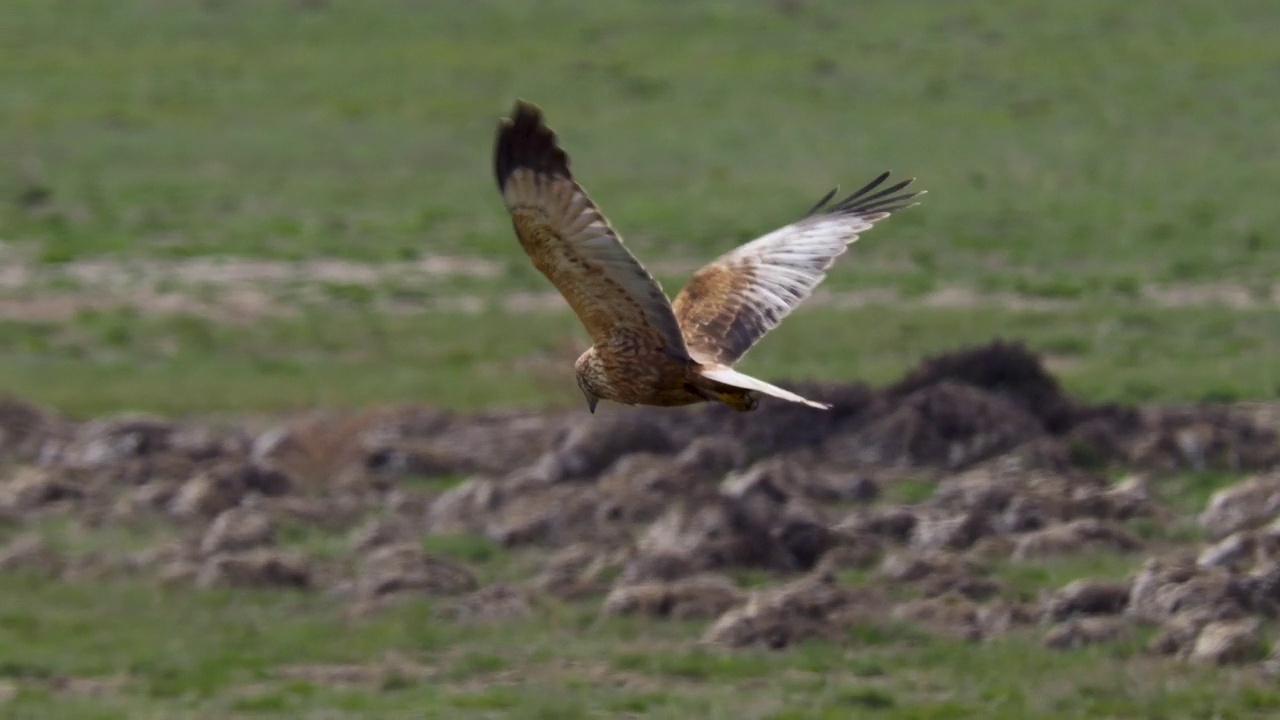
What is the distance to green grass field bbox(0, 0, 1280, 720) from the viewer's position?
35.2 feet

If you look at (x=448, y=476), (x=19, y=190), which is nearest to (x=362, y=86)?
(x=19, y=190)

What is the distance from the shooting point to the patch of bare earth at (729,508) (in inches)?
448

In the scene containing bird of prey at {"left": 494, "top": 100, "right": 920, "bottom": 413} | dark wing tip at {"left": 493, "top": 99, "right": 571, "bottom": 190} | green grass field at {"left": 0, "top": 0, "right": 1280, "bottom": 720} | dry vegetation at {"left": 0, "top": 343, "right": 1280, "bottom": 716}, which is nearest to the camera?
dark wing tip at {"left": 493, "top": 99, "right": 571, "bottom": 190}

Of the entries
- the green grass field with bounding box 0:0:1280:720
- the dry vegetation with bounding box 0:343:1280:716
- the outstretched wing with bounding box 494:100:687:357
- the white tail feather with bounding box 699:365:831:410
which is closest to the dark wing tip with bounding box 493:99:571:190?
the outstretched wing with bounding box 494:100:687:357

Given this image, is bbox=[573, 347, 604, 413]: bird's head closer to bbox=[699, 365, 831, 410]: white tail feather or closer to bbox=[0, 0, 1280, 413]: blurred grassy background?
bbox=[699, 365, 831, 410]: white tail feather

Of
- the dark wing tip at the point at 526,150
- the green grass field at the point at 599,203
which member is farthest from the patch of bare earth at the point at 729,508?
the dark wing tip at the point at 526,150

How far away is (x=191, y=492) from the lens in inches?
543

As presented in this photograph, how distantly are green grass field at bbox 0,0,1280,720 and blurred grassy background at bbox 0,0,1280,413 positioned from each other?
7 cm

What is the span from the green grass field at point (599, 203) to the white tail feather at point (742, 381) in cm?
313

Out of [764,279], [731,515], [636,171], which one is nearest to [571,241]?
[764,279]

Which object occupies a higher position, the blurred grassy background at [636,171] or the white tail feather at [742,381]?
the blurred grassy background at [636,171]

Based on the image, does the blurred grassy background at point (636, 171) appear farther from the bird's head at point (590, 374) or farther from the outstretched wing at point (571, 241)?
the outstretched wing at point (571, 241)

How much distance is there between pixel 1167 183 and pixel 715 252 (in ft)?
20.2

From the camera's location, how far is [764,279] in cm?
866
